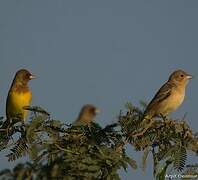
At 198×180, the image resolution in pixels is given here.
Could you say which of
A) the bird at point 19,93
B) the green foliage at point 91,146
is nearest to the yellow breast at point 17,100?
the bird at point 19,93

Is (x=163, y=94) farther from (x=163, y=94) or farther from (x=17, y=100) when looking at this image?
(x=17, y=100)

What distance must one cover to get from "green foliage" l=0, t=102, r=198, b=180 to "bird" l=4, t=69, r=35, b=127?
4.65 m

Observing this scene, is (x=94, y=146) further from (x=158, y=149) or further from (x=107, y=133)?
(x=158, y=149)

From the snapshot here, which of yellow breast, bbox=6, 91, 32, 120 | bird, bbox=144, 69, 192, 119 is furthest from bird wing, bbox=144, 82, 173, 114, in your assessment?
yellow breast, bbox=6, 91, 32, 120

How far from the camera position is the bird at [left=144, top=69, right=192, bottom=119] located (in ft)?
30.5

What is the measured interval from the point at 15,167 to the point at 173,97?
6.66 metres

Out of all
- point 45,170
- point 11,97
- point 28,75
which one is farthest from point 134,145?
point 28,75

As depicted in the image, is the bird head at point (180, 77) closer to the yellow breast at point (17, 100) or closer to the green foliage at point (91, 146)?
the yellow breast at point (17, 100)

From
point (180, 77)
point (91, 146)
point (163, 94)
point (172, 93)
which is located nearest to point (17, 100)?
point (163, 94)

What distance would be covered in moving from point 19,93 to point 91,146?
5824mm

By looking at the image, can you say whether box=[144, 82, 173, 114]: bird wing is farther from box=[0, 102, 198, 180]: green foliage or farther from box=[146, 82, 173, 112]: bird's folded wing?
box=[0, 102, 198, 180]: green foliage

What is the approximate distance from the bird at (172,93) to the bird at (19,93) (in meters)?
2.07

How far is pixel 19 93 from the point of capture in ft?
30.2

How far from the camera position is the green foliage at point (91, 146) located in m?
3.23
